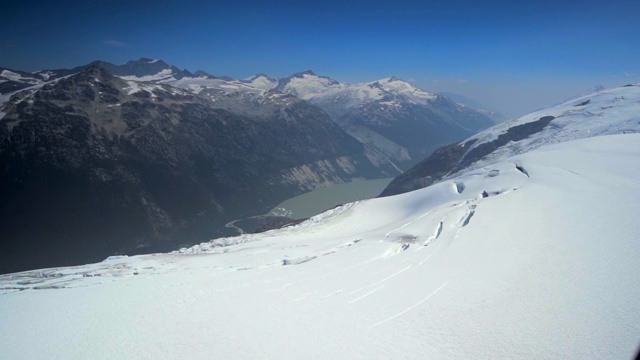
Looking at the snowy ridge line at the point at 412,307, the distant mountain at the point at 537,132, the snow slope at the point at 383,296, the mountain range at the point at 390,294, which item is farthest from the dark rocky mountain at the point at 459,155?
the snowy ridge line at the point at 412,307

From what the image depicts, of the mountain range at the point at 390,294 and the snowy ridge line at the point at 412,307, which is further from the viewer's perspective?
the snowy ridge line at the point at 412,307

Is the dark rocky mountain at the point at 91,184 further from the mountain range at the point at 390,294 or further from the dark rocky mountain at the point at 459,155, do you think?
the mountain range at the point at 390,294

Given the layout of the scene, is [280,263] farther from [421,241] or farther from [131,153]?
[131,153]

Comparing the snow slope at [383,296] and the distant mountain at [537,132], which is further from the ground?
the distant mountain at [537,132]

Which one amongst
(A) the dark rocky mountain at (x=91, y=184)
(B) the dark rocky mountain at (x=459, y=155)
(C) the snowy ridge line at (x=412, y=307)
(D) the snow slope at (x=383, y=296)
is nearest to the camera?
(D) the snow slope at (x=383, y=296)

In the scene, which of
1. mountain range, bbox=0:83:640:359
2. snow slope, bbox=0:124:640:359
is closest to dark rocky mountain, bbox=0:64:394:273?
mountain range, bbox=0:83:640:359

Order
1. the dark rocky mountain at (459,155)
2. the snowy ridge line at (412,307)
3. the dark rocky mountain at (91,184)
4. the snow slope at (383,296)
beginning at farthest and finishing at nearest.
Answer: the dark rocky mountain at (91,184) < the dark rocky mountain at (459,155) < the snowy ridge line at (412,307) < the snow slope at (383,296)

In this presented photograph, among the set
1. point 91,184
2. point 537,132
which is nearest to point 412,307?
point 537,132

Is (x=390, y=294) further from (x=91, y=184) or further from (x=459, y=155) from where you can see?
(x=91, y=184)
